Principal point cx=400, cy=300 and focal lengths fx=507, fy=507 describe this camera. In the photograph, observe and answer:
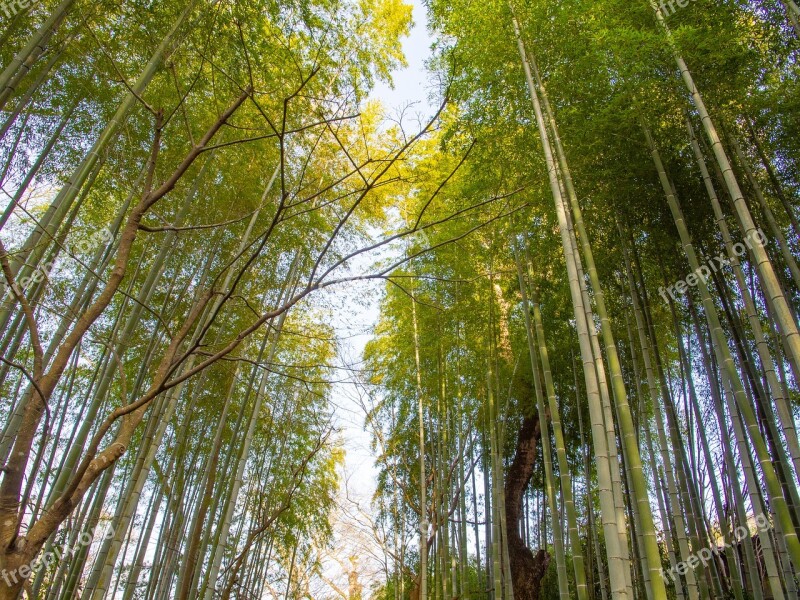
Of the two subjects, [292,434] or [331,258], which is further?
[292,434]

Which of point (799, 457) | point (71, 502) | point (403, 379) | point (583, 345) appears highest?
point (403, 379)

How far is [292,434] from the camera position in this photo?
6625mm

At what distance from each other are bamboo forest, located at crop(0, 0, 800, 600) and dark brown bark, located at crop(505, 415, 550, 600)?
Answer: 4 cm

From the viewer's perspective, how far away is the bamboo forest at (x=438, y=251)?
2.59m

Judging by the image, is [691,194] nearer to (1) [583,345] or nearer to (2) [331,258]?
(1) [583,345]

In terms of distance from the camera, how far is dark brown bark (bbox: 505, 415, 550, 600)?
5.82m

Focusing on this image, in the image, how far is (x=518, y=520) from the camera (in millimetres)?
6496

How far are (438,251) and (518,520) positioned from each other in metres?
3.77

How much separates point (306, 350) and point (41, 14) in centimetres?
407

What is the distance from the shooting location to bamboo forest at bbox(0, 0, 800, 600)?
259 centimetres

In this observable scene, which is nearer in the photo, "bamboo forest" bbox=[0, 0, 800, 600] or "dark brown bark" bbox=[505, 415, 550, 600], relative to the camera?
"bamboo forest" bbox=[0, 0, 800, 600]

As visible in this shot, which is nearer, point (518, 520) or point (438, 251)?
point (438, 251)

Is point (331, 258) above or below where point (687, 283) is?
above

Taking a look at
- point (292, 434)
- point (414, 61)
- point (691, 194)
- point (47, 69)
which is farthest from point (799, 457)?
point (292, 434)
